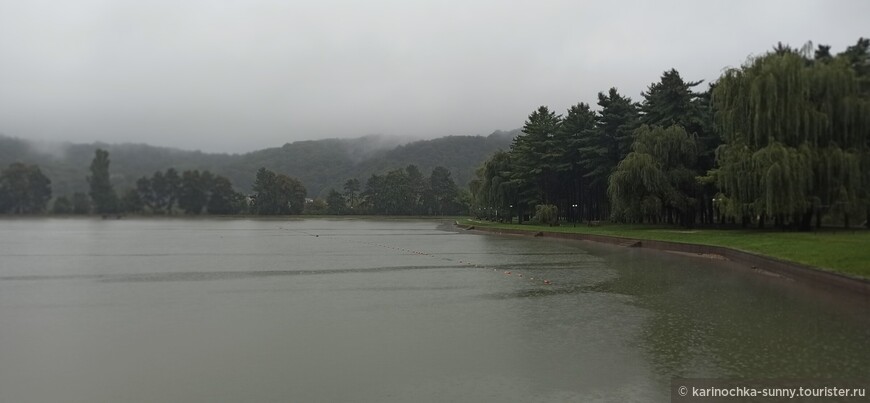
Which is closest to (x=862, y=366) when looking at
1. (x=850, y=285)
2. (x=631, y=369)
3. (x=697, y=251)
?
(x=631, y=369)

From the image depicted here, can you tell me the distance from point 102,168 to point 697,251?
204 feet

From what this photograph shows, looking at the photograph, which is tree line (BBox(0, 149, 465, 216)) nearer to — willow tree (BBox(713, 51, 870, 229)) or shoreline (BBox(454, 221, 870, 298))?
shoreline (BBox(454, 221, 870, 298))

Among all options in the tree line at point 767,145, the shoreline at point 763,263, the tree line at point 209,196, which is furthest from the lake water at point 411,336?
the tree line at point 209,196

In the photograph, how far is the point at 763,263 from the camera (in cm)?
1905

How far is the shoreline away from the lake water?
0.70 meters

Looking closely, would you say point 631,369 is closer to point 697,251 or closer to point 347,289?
point 347,289

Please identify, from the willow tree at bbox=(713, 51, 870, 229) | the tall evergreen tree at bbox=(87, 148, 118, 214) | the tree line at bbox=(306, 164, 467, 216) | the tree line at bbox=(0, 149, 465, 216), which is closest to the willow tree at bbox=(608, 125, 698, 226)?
the willow tree at bbox=(713, 51, 870, 229)

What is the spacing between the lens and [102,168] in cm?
6600

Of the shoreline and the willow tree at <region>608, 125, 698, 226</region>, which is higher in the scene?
the willow tree at <region>608, 125, 698, 226</region>

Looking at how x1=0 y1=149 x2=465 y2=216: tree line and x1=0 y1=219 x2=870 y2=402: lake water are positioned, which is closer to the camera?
x1=0 y1=219 x2=870 y2=402: lake water

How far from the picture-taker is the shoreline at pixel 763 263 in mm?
13797

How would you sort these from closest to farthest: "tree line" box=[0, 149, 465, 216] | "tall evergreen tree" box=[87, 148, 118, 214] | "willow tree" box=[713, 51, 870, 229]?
"willow tree" box=[713, 51, 870, 229]
"tall evergreen tree" box=[87, 148, 118, 214]
"tree line" box=[0, 149, 465, 216]

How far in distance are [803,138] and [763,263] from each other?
11086mm

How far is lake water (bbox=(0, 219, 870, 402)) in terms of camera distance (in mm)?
6625
